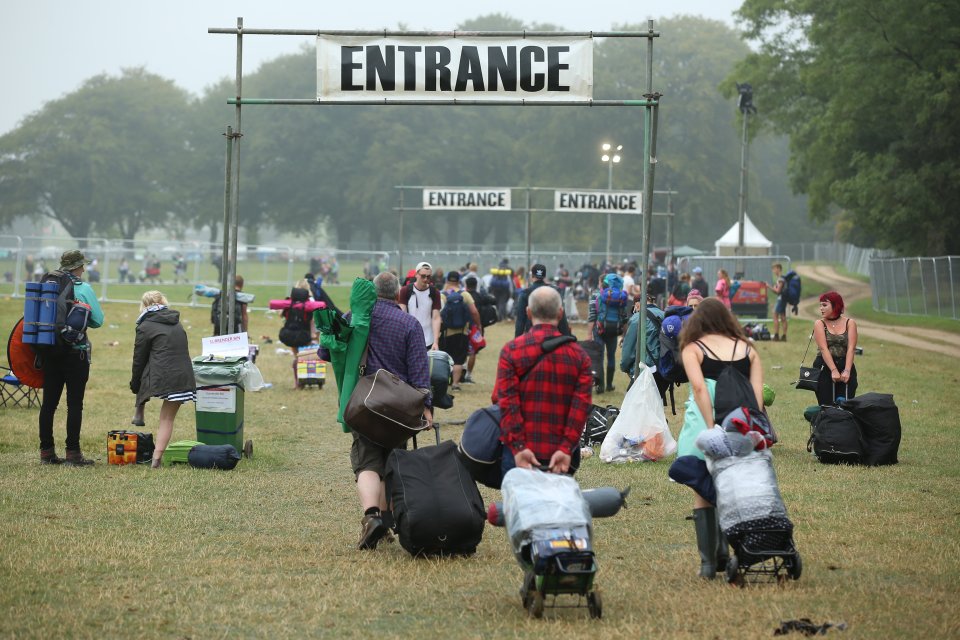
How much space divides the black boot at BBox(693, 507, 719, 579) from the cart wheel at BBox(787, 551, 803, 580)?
44 cm

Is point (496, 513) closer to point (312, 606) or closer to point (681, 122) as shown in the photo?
point (312, 606)

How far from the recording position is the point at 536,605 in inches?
241

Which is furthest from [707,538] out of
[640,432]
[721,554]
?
[640,432]

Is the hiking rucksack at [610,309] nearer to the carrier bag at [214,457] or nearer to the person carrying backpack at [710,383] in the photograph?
the carrier bag at [214,457]

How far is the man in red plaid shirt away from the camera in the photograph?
6.55 meters

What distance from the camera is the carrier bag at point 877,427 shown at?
1173 cm

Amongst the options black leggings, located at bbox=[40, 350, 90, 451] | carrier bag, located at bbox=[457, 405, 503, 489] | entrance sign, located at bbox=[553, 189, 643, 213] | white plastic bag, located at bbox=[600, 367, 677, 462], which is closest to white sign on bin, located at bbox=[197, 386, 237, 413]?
black leggings, located at bbox=[40, 350, 90, 451]

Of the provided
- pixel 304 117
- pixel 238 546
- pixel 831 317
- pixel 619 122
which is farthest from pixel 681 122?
pixel 238 546

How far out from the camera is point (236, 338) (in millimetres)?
11703

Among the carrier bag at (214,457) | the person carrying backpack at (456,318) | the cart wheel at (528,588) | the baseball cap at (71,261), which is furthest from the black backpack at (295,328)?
the cart wheel at (528,588)

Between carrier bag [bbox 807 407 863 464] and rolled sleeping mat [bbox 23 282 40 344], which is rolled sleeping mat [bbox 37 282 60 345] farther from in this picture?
carrier bag [bbox 807 407 863 464]

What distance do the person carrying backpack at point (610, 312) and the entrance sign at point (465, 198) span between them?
5.98m

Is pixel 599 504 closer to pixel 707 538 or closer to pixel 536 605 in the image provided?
pixel 536 605

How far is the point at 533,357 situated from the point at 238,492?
14.7 ft
